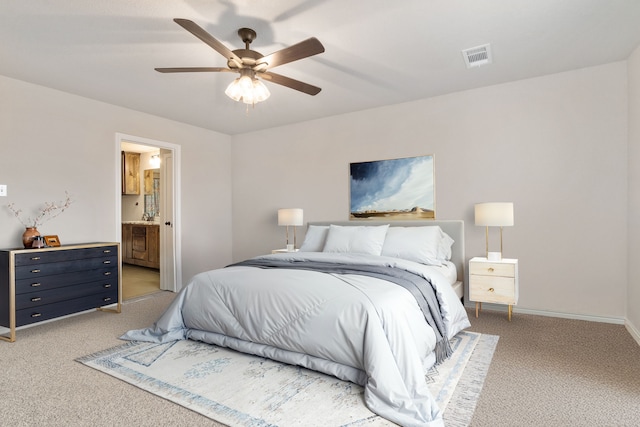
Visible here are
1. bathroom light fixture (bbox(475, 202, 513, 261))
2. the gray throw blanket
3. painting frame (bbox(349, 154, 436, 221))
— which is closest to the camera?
the gray throw blanket

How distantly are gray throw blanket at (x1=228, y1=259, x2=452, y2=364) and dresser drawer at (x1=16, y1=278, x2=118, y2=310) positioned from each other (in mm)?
2090

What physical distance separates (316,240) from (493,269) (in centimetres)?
199

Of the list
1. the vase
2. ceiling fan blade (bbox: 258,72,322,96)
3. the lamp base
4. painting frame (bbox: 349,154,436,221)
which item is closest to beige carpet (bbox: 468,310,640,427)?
the lamp base

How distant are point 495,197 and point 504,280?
95cm

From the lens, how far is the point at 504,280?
3.36 m

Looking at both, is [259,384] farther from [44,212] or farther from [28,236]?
[44,212]

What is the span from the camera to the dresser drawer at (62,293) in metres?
3.15

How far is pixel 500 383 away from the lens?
218cm

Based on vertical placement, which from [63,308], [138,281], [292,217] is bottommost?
[138,281]

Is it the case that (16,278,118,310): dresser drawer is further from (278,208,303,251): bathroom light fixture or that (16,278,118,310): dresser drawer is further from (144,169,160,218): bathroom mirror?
(144,169,160,218): bathroom mirror

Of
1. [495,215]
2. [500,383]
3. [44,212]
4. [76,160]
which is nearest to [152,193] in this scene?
[76,160]

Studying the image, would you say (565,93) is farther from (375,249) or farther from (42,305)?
(42,305)

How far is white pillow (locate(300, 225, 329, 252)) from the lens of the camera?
4332 millimetres

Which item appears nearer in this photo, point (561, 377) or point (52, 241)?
point (561, 377)
